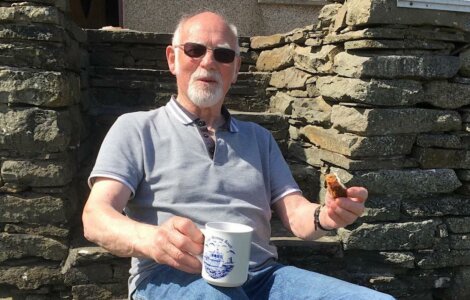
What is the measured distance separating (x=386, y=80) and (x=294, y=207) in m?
0.99

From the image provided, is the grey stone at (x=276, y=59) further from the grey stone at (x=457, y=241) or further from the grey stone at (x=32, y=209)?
the grey stone at (x=32, y=209)

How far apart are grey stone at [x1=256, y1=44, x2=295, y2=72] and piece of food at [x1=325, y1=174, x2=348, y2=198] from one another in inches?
81.0

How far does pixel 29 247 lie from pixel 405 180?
2043mm

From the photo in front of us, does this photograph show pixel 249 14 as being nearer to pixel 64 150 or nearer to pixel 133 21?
pixel 133 21

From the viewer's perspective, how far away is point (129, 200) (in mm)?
2129

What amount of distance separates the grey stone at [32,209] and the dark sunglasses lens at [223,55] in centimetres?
112

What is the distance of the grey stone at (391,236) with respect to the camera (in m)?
2.91

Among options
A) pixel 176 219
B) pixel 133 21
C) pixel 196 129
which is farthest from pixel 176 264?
pixel 133 21

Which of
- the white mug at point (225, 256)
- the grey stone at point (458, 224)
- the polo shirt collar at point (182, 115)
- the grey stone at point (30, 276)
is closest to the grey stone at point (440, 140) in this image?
the grey stone at point (458, 224)

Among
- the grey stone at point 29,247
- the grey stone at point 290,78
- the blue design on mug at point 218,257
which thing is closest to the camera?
the blue design on mug at point 218,257

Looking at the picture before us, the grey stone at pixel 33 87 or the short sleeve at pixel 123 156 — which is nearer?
the short sleeve at pixel 123 156

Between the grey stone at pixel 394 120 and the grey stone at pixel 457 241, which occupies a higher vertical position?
the grey stone at pixel 394 120

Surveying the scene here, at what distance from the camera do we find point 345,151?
9.45 feet

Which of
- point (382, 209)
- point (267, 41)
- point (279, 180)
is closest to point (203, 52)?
point (279, 180)
